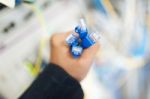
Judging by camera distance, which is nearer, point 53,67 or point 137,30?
point 53,67

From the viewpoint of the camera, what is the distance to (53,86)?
2.12 ft

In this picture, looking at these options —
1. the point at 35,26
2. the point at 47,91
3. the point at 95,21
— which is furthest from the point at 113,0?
the point at 47,91

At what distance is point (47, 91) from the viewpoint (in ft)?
2.10

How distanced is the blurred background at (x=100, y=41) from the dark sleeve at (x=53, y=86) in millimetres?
38

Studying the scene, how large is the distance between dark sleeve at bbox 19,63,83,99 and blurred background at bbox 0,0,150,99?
0.04m

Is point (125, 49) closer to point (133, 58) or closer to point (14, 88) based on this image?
point (133, 58)

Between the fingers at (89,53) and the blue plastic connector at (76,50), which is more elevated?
the blue plastic connector at (76,50)

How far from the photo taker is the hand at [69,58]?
0.68 metres

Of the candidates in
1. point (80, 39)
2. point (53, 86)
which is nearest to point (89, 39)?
point (80, 39)

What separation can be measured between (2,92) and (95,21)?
316 millimetres

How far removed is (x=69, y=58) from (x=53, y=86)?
0.26 feet

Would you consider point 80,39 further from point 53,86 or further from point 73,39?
point 53,86

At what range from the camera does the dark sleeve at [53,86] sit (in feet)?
2.08

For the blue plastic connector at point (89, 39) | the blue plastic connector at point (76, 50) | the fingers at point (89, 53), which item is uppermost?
the blue plastic connector at point (89, 39)
